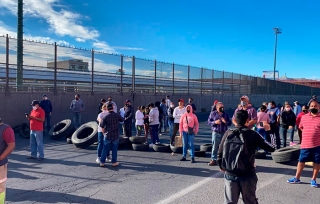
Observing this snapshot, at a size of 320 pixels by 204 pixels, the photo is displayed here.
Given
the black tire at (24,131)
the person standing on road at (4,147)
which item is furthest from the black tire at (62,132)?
the person standing on road at (4,147)

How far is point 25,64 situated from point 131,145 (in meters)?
7.49

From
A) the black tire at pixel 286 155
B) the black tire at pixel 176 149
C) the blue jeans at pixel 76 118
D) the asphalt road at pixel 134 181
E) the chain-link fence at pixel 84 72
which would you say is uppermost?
the chain-link fence at pixel 84 72

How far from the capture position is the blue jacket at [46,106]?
13883 mm

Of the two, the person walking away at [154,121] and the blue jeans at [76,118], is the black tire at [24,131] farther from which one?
the person walking away at [154,121]

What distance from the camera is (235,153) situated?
394cm

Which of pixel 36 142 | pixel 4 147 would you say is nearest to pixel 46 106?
pixel 36 142

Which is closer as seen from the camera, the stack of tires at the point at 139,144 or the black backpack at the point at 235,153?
the black backpack at the point at 235,153

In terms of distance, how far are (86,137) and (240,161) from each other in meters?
8.10

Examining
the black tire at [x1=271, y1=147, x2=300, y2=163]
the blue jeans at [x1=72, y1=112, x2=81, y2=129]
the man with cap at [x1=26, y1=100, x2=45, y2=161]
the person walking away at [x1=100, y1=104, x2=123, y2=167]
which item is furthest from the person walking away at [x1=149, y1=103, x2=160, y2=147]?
the blue jeans at [x1=72, y1=112, x2=81, y2=129]

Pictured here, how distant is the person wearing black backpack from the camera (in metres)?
3.87

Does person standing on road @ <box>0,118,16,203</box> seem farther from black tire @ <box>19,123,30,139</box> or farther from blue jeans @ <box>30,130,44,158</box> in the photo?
black tire @ <box>19,123,30,139</box>

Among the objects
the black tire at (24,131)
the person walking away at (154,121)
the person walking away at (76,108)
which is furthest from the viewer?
the person walking away at (76,108)

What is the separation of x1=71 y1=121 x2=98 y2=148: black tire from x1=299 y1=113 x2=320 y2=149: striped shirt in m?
6.64

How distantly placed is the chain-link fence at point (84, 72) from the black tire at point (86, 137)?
4632mm
